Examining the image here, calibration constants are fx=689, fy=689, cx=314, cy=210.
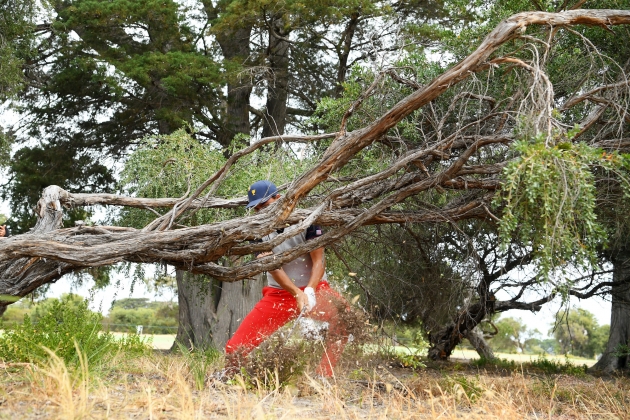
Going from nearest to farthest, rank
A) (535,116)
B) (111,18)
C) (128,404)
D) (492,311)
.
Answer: (128,404) → (535,116) → (492,311) → (111,18)

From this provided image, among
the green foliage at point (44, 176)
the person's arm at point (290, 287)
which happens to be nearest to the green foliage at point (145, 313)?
the green foliage at point (44, 176)

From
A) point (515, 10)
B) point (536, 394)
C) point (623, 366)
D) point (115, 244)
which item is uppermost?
point (515, 10)

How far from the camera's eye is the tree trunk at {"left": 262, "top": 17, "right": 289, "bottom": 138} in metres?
13.9

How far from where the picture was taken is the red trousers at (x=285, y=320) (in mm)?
5832

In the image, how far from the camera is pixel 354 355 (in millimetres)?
6059

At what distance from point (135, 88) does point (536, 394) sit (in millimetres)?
10654

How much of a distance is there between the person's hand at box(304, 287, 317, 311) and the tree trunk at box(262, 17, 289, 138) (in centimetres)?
799

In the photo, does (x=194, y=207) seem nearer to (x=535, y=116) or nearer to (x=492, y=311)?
(x=535, y=116)

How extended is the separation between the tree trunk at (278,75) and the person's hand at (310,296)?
26.2 feet

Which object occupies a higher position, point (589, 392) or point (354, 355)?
point (354, 355)

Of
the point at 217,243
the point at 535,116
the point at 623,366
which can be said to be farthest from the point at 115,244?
the point at 623,366

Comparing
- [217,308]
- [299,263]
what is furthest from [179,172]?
[217,308]

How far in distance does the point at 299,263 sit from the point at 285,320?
0.66 m

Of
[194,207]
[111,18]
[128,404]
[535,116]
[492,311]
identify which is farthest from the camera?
[111,18]
